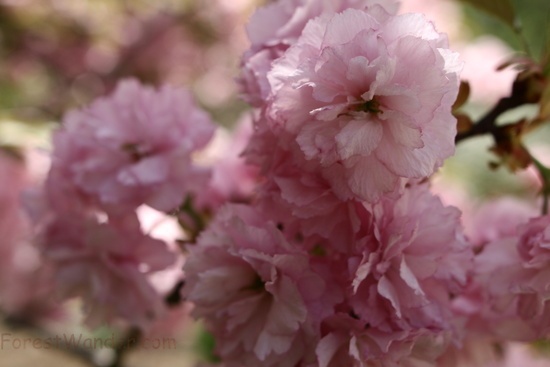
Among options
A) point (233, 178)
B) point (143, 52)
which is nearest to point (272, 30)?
point (233, 178)

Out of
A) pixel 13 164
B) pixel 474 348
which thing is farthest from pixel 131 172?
pixel 13 164

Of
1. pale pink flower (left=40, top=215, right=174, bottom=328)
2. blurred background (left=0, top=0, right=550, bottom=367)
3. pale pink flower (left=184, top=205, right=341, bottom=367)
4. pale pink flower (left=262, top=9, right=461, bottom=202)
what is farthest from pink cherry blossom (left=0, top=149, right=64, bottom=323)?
pale pink flower (left=262, top=9, right=461, bottom=202)

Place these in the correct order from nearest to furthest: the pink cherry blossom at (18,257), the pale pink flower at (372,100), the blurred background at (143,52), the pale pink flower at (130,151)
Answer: the pale pink flower at (372,100) < the pale pink flower at (130,151) < the pink cherry blossom at (18,257) < the blurred background at (143,52)

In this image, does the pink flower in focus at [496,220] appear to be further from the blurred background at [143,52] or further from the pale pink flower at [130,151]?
the blurred background at [143,52]

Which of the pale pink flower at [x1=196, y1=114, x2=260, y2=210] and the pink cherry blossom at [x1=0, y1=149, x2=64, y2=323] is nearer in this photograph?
the pale pink flower at [x1=196, y1=114, x2=260, y2=210]

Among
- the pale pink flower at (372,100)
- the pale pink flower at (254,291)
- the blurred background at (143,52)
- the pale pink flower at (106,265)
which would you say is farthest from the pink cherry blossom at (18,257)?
the pale pink flower at (372,100)

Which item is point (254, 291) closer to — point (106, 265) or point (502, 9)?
point (106, 265)

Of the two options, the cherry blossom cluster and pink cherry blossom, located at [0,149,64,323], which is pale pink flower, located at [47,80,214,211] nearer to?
the cherry blossom cluster
